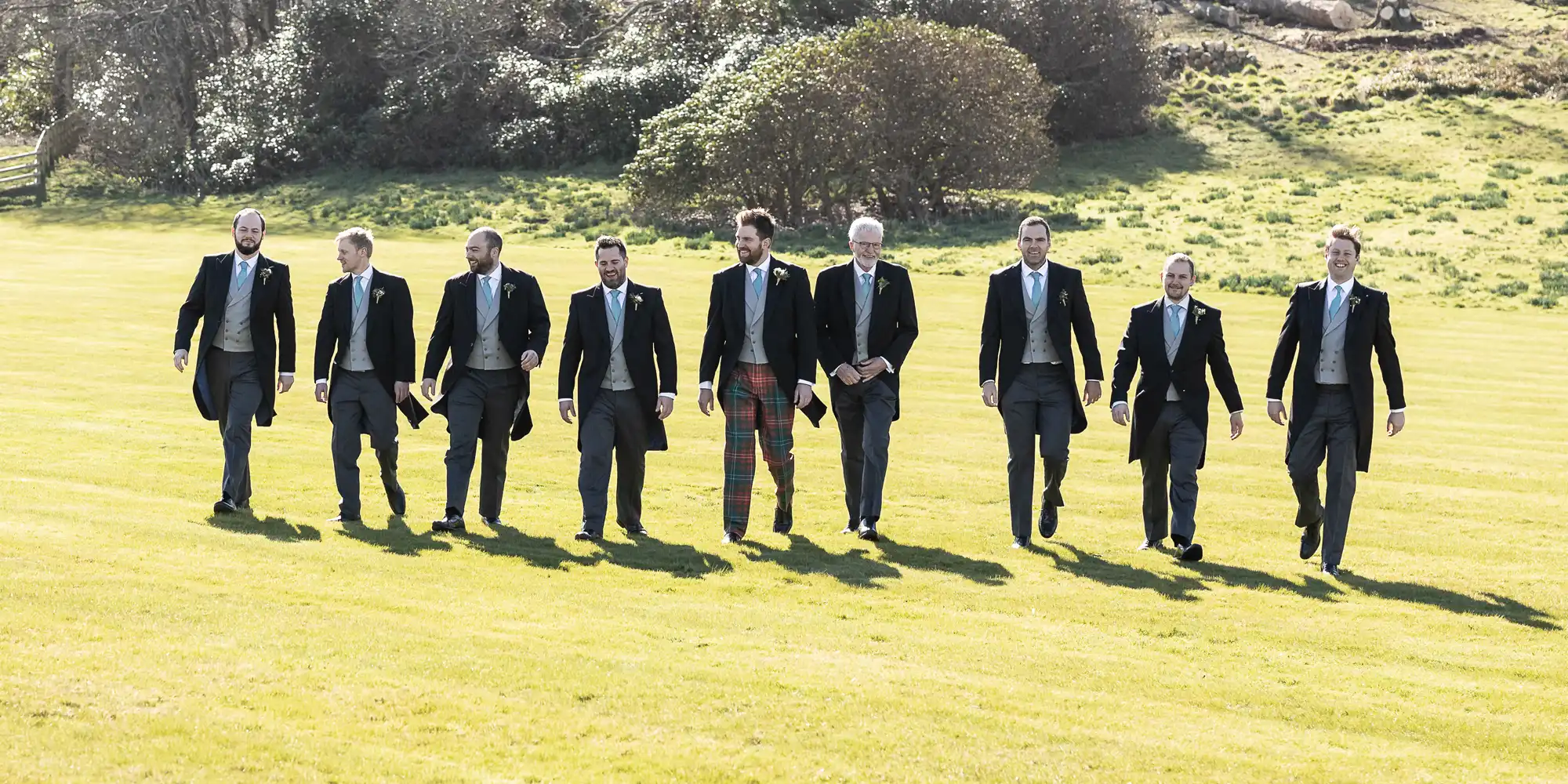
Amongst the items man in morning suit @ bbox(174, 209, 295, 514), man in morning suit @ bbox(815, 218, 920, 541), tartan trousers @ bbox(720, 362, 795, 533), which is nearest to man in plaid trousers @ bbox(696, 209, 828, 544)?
tartan trousers @ bbox(720, 362, 795, 533)

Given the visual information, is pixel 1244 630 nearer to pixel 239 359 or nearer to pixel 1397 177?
pixel 239 359

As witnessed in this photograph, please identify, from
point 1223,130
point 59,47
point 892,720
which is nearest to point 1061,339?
point 892,720

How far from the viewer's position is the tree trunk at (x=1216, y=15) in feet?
225

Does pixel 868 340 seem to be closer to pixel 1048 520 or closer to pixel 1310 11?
pixel 1048 520

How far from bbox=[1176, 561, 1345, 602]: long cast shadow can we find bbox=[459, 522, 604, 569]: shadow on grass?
12.5 feet

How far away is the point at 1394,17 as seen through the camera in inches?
2650

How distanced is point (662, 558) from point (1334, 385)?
14.6 feet

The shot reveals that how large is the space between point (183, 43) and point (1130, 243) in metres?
34.1

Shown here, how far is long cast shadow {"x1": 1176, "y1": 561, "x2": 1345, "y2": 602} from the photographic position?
1030 centimetres

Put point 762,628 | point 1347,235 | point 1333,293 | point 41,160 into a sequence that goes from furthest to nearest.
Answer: point 41,160 → point 1333,293 → point 1347,235 → point 762,628

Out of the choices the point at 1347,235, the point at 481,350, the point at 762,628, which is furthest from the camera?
the point at 481,350

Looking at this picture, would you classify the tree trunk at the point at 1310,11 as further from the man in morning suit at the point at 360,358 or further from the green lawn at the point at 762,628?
the man in morning suit at the point at 360,358

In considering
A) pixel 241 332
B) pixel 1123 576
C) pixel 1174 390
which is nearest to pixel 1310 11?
pixel 1174 390

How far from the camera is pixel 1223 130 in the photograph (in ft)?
180
